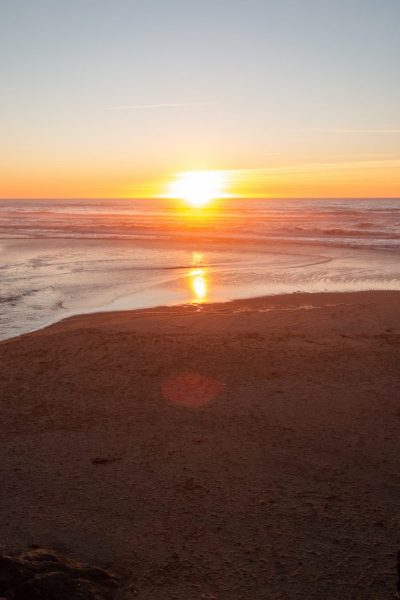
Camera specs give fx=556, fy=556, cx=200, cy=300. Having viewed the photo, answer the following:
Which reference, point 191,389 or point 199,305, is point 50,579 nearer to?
point 191,389

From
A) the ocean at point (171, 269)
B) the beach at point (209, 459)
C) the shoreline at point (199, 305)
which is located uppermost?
the ocean at point (171, 269)

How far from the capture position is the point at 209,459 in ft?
19.5

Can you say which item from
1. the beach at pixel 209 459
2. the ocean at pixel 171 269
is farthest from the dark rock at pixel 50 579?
the ocean at pixel 171 269

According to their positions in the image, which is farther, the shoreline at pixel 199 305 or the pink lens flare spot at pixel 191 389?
the shoreline at pixel 199 305

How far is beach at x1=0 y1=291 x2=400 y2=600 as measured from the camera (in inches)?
173

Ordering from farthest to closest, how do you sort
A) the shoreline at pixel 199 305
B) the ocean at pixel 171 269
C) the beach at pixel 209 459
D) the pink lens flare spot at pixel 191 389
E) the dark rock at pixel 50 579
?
the ocean at pixel 171 269 < the shoreline at pixel 199 305 < the pink lens flare spot at pixel 191 389 < the beach at pixel 209 459 < the dark rock at pixel 50 579

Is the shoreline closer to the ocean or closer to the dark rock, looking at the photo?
the ocean

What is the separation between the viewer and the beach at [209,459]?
439cm

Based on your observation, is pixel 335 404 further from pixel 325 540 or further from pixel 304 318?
pixel 304 318

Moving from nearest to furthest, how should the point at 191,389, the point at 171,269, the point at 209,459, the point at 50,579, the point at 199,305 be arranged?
1. the point at 50,579
2. the point at 209,459
3. the point at 191,389
4. the point at 199,305
5. the point at 171,269

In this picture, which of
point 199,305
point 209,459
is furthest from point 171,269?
point 209,459

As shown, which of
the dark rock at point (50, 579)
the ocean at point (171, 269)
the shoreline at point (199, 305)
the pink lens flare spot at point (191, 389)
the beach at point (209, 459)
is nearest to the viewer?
the dark rock at point (50, 579)

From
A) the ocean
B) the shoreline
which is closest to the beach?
the shoreline

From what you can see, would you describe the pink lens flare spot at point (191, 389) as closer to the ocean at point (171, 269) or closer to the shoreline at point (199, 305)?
the shoreline at point (199, 305)
